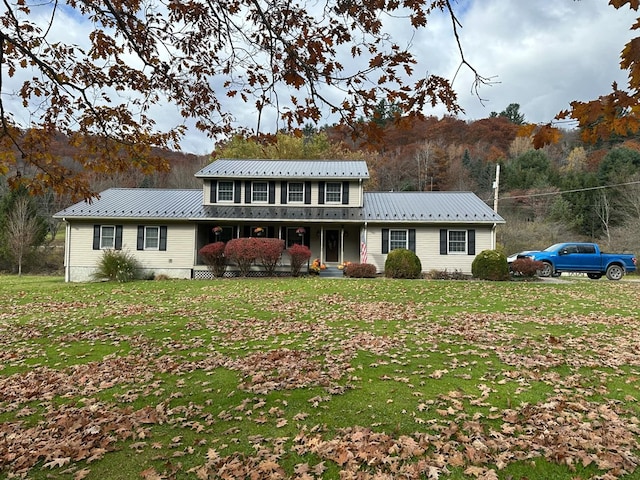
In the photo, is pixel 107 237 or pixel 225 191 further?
pixel 225 191

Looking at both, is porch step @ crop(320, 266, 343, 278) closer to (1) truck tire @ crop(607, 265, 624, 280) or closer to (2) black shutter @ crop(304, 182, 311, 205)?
(2) black shutter @ crop(304, 182, 311, 205)

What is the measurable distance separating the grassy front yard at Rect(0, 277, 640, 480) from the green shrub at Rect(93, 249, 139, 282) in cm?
846

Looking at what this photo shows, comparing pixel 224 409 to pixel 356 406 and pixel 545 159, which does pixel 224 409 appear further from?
pixel 545 159

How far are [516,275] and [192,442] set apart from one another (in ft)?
58.9

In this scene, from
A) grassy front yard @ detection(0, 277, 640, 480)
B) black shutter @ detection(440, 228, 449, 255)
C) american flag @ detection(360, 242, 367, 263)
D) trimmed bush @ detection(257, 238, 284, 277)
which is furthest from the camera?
black shutter @ detection(440, 228, 449, 255)

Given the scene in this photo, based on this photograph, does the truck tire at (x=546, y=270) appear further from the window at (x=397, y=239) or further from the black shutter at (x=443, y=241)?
the window at (x=397, y=239)

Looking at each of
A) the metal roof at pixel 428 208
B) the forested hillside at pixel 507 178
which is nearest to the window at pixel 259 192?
the forested hillside at pixel 507 178

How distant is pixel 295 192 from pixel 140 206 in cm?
858

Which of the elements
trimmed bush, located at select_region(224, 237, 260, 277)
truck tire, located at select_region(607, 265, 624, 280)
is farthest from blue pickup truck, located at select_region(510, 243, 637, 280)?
trimmed bush, located at select_region(224, 237, 260, 277)

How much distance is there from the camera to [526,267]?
1752 cm

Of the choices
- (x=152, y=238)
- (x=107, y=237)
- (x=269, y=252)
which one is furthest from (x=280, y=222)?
(x=107, y=237)

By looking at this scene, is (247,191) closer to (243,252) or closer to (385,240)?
(243,252)

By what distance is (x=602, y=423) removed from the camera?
3.87 meters

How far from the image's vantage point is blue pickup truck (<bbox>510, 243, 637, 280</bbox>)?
62.7ft
